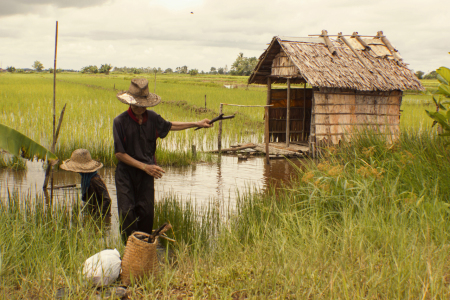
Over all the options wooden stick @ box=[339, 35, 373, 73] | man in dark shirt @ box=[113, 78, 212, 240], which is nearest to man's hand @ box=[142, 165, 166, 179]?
man in dark shirt @ box=[113, 78, 212, 240]

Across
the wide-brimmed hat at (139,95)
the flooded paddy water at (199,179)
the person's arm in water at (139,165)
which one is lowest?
the flooded paddy water at (199,179)

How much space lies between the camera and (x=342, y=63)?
9.44 m

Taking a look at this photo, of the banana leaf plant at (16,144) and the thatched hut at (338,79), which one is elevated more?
the thatched hut at (338,79)

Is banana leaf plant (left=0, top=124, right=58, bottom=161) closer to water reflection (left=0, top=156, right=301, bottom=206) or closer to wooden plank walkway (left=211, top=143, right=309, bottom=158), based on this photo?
water reflection (left=0, top=156, right=301, bottom=206)

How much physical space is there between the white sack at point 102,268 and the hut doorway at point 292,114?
28.2 ft

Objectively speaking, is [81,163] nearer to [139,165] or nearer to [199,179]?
[139,165]

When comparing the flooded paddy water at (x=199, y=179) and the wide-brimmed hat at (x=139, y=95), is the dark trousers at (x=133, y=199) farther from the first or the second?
the flooded paddy water at (x=199, y=179)

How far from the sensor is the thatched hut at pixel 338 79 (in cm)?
896

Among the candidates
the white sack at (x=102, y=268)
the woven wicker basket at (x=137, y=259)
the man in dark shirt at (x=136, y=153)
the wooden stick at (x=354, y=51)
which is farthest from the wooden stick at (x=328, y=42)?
the white sack at (x=102, y=268)

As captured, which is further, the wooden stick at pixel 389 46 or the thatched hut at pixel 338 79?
the wooden stick at pixel 389 46

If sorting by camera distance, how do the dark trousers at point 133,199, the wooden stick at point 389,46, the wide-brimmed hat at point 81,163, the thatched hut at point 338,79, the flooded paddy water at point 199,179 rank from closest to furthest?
the dark trousers at point 133,199 < the wide-brimmed hat at point 81,163 < the flooded paddy water at point 199,179 < the thatched hut at point 338,79 < the wooden stick at point 389,46

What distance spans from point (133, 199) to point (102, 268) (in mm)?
974

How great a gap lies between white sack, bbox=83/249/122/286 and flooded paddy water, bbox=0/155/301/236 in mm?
2711

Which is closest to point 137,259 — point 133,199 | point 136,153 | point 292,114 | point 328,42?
point 133,199
